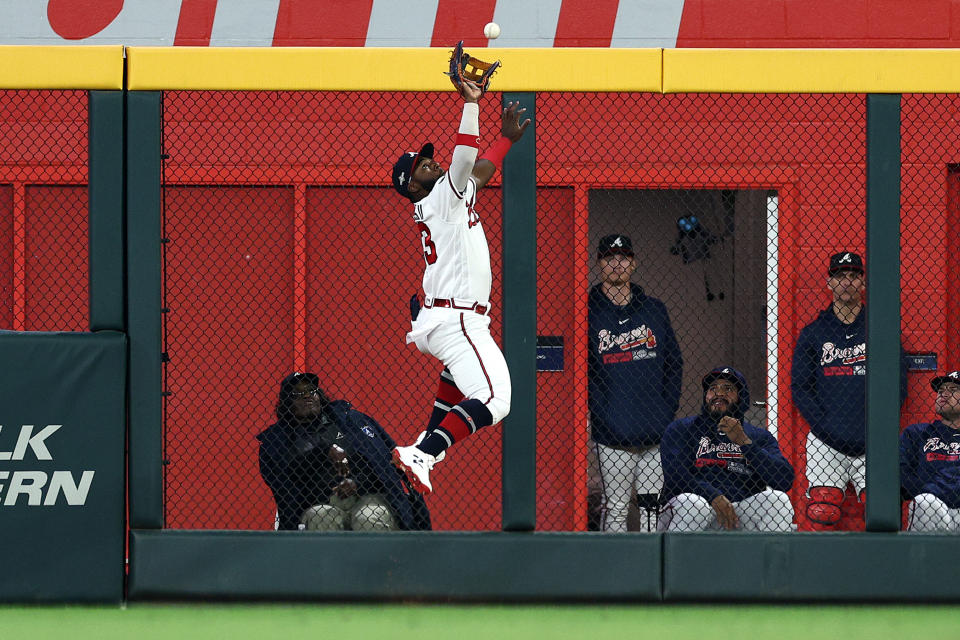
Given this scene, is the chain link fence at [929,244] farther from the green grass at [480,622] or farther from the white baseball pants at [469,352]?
the white baseball pants at [469,352]

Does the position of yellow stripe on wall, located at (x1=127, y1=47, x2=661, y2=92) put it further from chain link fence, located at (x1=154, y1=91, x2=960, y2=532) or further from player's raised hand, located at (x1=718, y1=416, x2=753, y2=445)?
chain link fence, located at (x1=154, y1=91, x2=960, y2=532)

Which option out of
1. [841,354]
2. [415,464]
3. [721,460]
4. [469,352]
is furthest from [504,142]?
[841,354]

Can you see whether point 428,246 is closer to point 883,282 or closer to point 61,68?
point 61,68

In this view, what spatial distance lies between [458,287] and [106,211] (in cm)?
140

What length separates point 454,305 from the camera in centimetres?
449

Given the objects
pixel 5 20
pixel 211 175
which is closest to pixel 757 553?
pixel 211 175

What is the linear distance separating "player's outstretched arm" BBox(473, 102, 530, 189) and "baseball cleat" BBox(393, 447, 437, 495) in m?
1.05

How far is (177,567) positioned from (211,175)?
2.71 metres

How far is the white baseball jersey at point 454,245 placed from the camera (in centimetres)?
446

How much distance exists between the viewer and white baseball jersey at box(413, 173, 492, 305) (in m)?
4.46

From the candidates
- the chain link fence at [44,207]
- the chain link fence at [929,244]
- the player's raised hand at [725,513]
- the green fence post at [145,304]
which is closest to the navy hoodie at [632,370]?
the player's raised hand at [725,513]

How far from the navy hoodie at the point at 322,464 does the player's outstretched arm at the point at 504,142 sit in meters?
1.12

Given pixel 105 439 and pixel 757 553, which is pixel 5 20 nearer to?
pixel 105 439

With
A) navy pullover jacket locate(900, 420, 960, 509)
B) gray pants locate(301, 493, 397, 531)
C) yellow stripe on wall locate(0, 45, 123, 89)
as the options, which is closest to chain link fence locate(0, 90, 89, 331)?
yellow stripe on wall locate(0, 45, 123, 89)
